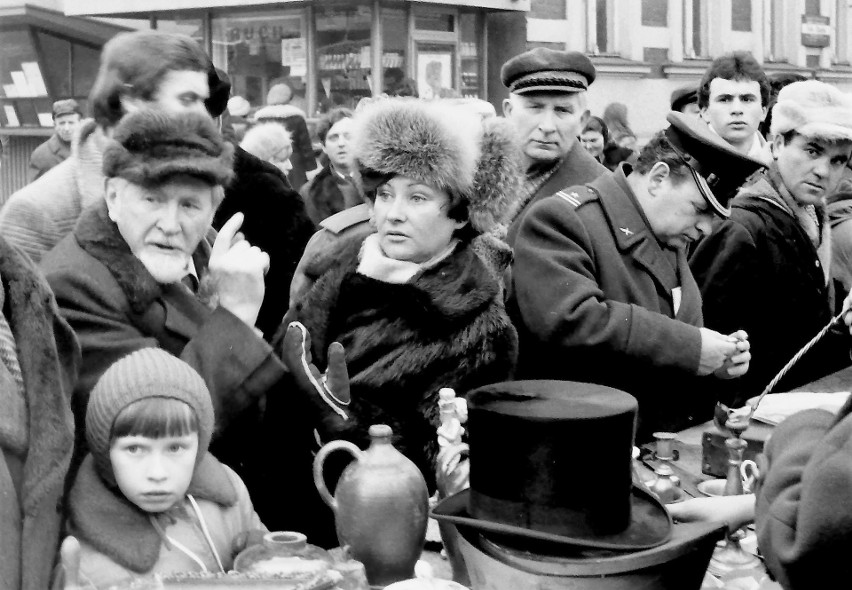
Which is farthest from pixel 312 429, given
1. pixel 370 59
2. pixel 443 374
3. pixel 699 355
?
pixel 370 59

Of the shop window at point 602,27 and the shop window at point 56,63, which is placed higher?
the shop window at point 602,27

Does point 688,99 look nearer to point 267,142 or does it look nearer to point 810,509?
point 267,142

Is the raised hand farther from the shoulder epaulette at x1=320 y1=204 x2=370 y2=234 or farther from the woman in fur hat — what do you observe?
the shoulder epaulette at x1=320 y1=204 x2=370 y2=234

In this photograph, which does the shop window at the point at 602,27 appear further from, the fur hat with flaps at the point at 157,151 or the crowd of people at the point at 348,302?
the fur hat with flaps at the point at 157,151

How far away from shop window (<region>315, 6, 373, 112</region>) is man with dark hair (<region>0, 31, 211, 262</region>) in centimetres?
817

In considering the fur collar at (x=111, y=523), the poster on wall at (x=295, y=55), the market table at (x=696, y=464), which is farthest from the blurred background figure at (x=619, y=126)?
the fur collar at (x=111, y=523)

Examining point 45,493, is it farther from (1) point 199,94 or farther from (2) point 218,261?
(1) point 199,94

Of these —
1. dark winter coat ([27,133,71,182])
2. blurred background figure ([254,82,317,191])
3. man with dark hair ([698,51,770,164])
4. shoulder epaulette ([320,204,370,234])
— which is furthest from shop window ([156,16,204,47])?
shoulder epaulette ([320,204,370,234])

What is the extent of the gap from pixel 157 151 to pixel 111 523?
0.87m

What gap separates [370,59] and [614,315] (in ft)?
27.7

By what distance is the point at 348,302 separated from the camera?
2762mm

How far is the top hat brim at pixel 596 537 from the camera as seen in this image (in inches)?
71.2

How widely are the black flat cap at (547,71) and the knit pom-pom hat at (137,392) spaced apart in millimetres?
2404

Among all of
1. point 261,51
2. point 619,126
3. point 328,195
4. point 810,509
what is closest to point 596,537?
point 810,509
